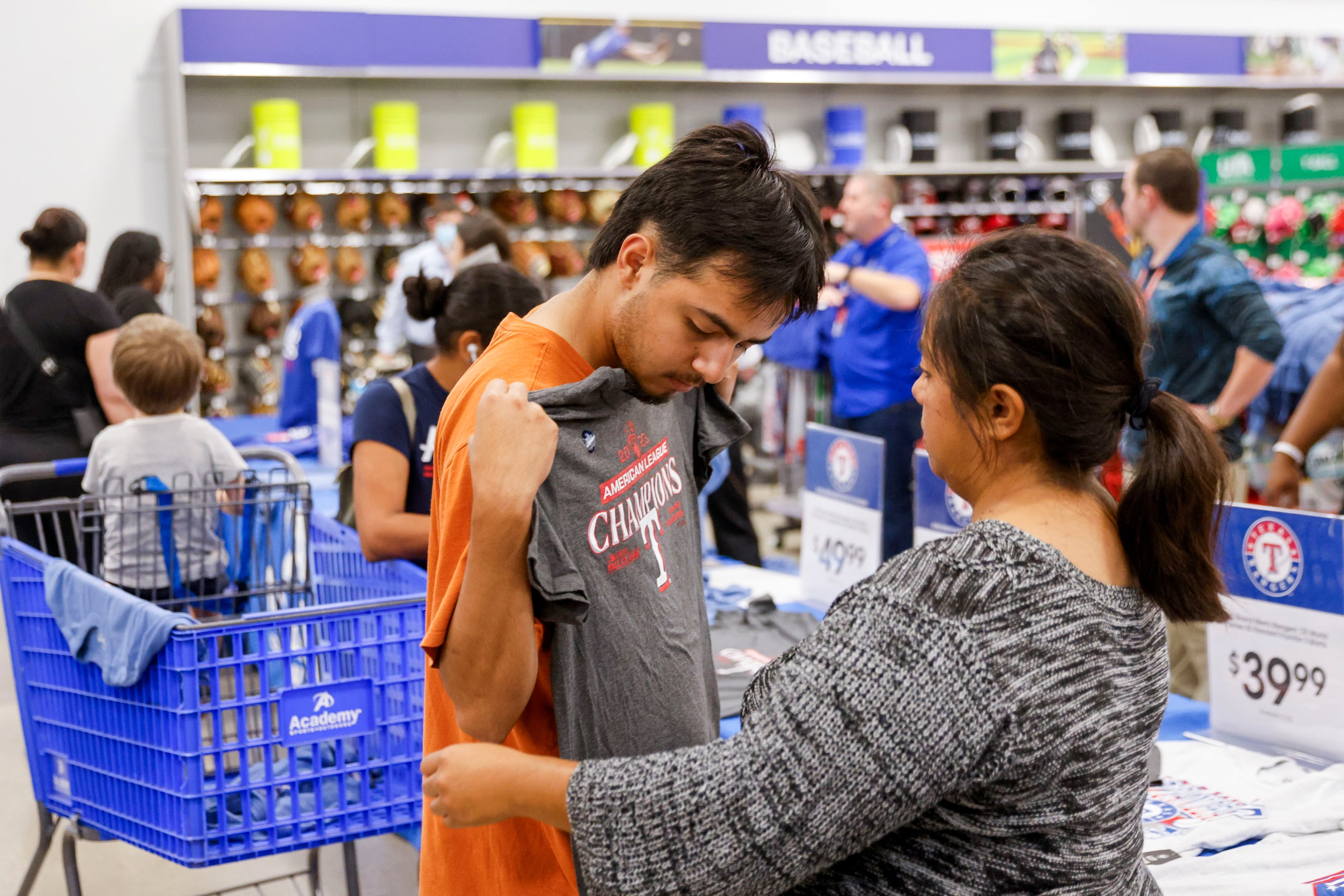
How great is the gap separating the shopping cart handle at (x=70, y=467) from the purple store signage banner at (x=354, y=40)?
516 cm

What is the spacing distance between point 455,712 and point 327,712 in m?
0.86

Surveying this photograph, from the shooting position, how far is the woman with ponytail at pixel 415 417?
258 cm

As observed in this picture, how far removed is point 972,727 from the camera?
102 centimetres

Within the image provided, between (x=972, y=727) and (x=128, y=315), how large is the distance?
466cm

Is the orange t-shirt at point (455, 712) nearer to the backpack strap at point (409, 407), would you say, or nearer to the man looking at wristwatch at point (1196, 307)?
the backpack strap at point (409, 407)

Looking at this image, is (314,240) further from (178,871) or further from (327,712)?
(327,712)

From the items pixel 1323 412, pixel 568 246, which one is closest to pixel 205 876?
pixel 1323 412

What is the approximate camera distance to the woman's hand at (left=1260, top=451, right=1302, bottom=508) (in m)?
3.52

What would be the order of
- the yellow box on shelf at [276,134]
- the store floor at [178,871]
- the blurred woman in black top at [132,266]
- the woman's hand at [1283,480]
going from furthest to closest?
the yellow box on shelf at [276,134], the blurred woman in black top at [132,266], the woman's hand at [1283,480], the store floor at [178,871]

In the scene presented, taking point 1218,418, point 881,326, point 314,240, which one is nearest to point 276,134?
point 314,240

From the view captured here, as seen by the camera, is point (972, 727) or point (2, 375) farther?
point (2, 375)

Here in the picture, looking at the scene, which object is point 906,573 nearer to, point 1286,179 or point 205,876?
point 205,876

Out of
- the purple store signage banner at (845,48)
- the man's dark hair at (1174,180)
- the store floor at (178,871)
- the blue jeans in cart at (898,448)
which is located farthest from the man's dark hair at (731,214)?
the purple store signage banner at (845,48)

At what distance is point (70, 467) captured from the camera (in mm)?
3318
